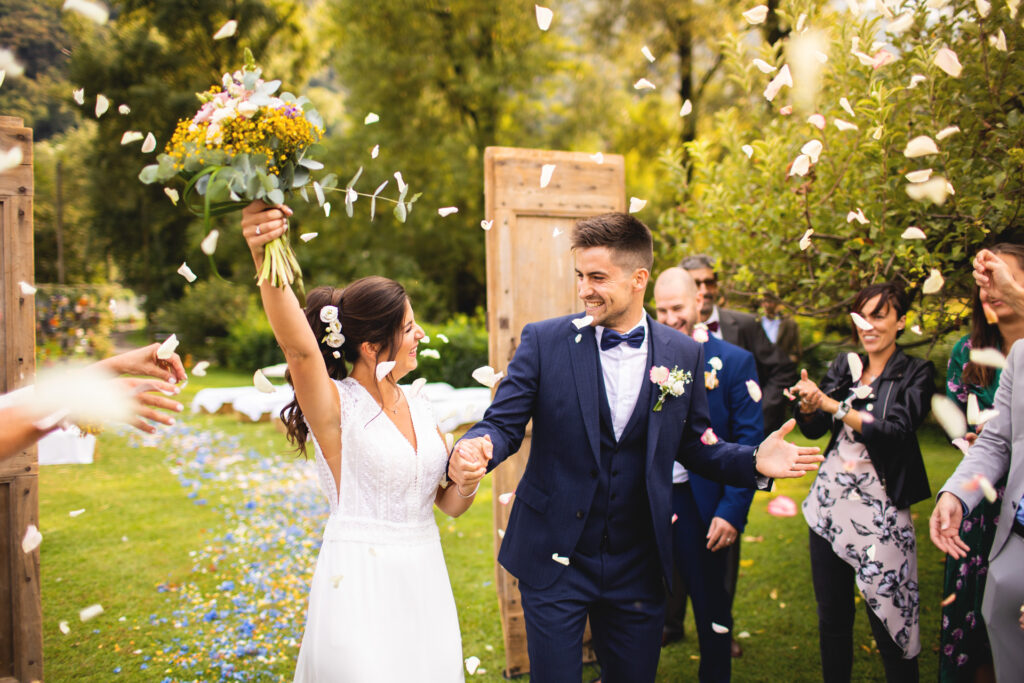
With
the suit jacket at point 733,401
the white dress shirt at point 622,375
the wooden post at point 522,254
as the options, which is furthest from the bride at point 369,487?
the suit jacket at point 733,401

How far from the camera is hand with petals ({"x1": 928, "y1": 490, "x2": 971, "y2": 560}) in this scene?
8.68ft

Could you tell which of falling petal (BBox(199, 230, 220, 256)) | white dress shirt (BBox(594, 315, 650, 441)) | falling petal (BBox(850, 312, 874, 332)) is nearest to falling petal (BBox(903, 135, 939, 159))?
falling petal (BBox(850, 312, 874, 332))

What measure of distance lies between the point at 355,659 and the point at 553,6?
20038 millimetres

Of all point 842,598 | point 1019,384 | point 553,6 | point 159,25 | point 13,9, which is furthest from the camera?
point 159,25

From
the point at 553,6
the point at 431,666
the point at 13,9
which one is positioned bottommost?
the point at 431,666

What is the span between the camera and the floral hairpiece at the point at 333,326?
9.00ft

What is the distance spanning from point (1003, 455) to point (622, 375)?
1511 millimetres

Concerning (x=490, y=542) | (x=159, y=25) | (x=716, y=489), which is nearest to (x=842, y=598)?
(x=716, y=489)

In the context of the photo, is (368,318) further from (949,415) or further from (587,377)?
(949,415)

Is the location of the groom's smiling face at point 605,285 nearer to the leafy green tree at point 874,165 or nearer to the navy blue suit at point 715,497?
the navy blue suit at point 715,497

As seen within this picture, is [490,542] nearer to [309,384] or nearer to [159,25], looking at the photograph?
[309,384]

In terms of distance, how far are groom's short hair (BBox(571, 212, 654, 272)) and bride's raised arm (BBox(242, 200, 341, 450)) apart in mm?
1264

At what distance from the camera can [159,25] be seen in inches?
985

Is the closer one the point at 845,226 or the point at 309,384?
the point at 309,384
